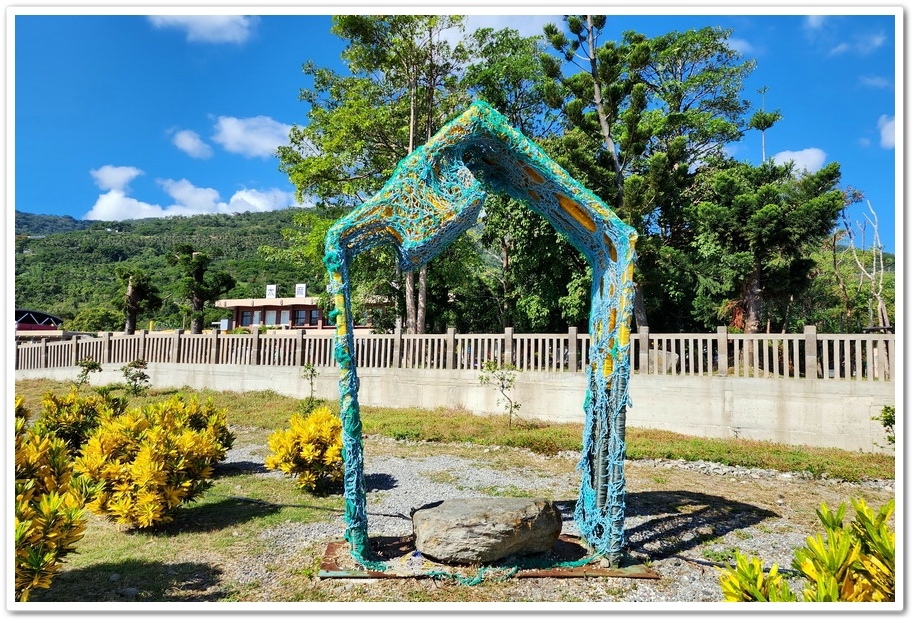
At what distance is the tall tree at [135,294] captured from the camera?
1638cm

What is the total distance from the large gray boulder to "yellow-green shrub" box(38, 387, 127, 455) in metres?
4.29

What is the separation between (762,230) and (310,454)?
29.3 ft

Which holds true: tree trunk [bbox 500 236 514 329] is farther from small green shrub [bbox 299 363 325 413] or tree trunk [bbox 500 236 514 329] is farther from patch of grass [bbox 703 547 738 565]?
patch of grass [bbox 703 547 738 565]

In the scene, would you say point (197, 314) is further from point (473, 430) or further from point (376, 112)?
point (473, 430)

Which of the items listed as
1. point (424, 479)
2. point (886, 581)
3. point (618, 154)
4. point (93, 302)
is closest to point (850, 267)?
point (618, 154)

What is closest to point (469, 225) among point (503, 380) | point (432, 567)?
point (432, 567)

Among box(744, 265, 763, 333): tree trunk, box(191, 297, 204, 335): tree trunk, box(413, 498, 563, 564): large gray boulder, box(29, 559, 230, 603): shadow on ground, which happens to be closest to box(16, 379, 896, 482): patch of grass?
box(413, 498, 563, 564): large gray boulder

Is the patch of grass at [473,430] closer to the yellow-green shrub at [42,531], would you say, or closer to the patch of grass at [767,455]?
the patch of grass at [767,455]

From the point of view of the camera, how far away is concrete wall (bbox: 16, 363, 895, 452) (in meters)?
6.60

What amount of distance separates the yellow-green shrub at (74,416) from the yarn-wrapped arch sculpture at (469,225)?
13.0ft

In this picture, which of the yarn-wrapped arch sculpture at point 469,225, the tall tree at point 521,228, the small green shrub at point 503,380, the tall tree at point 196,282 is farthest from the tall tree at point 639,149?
the tall tree at point 196,282

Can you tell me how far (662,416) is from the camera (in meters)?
7.70

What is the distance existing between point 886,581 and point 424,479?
13.8 ft

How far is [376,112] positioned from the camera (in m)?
12.6
